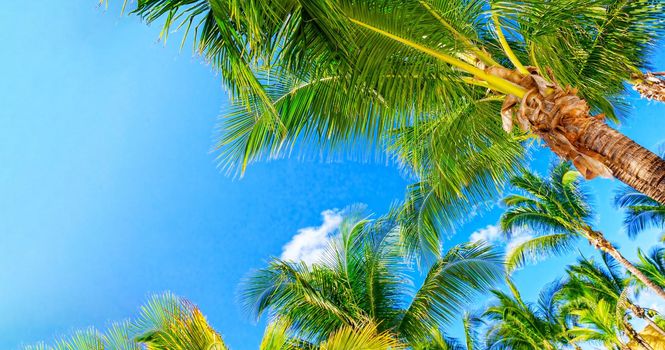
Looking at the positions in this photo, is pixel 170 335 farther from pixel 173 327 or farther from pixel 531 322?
pixel 531 322

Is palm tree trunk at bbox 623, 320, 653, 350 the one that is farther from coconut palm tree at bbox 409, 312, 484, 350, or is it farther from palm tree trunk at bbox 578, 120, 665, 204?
palm tree trunk at bbox 578, 120, 665, 204

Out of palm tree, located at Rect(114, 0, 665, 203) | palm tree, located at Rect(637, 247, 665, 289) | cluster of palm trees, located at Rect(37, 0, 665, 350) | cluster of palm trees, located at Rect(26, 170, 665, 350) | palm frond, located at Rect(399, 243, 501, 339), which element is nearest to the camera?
palm tree, located at Rect(114, 0, 665, 203)

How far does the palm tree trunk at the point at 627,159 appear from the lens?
8.87 feet

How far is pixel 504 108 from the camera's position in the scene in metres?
3.68

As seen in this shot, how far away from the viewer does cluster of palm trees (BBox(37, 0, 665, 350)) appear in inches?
136

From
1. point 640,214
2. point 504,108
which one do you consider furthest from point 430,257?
point 640,214

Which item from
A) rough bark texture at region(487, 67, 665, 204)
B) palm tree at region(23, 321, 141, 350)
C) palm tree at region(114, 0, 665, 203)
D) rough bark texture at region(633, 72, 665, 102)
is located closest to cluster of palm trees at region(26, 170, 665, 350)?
palm tree at region(23, 321, 141, 350)

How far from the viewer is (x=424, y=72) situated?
403 cm

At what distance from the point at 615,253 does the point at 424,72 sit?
10.4 m

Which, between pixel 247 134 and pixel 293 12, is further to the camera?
pixel 247 134

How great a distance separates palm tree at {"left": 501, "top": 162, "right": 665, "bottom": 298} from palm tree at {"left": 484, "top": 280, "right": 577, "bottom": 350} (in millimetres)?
1108

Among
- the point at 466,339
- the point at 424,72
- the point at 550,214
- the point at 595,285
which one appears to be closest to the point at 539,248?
the point at 550,214

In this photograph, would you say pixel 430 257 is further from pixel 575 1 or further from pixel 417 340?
pixel 575 1

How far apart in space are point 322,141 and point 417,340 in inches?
226
